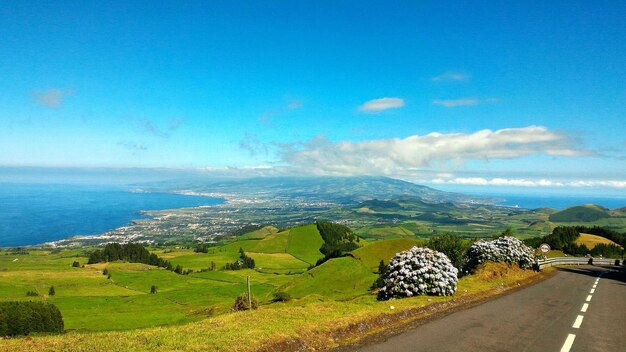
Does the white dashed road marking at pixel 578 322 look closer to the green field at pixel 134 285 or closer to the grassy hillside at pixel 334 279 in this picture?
the green field at pixel 134 285

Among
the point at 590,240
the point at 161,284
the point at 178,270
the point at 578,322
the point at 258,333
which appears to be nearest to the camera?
the point at 258,333

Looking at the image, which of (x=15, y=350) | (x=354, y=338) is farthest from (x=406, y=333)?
(x=15, y=350)

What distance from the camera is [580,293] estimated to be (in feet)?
92.3

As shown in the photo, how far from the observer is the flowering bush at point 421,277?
2480 centimetres

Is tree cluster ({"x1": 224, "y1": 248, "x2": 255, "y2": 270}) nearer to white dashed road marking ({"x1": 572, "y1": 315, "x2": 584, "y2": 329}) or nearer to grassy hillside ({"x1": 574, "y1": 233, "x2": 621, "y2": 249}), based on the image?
grassy hillside ({"x1": 574, "y1": 233, "x2": 621, "y2": 249})

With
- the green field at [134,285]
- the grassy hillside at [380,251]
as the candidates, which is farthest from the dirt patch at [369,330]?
the grassy hillside at [380,251]

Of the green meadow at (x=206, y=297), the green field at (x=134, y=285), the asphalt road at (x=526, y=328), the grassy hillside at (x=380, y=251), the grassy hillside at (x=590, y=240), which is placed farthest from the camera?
the grassy hillside at (x=380, y=251)

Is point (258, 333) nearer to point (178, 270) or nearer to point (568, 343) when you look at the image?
point (568, 343)

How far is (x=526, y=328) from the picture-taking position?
16.4 meters

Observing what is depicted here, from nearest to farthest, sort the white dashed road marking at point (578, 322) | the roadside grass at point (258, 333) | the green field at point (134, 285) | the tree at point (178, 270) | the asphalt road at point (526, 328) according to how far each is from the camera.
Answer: the roadside grass at point (258, 333) < the asphalt road at point (526, 328) < the white dashed road marking at point (578, 322) < the green field at point (134, 285) < the tree at point (178, 270)

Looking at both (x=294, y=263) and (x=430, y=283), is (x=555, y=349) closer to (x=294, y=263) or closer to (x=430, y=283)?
(x=430, y=283)

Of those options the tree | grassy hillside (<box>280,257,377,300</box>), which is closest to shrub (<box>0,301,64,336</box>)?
grassy hillside (<box>280,257,377,300</box>)

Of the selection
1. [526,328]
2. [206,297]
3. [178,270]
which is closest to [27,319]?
[206,297]

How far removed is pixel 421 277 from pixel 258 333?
587 inches
